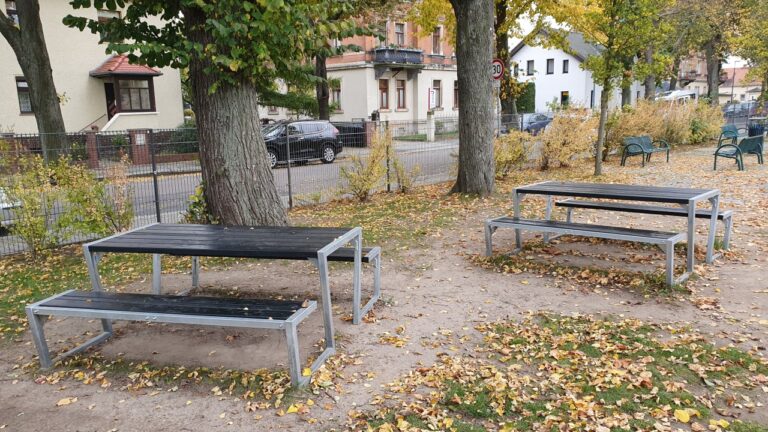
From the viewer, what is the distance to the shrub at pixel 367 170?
11.1 m

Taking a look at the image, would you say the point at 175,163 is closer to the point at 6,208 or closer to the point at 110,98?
the point at 6,208

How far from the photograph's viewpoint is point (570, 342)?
4.44 metres

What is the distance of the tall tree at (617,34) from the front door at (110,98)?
64.3ft

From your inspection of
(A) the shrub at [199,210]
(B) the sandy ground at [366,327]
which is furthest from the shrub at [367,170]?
(A) the shrub at [199,210]

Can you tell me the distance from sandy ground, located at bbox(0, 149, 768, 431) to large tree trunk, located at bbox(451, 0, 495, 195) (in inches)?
130

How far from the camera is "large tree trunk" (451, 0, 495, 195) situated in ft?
34.2

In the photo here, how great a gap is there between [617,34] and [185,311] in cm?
1190

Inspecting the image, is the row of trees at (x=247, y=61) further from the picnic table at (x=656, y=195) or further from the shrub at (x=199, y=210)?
the picnic table at (x=656, y=195)

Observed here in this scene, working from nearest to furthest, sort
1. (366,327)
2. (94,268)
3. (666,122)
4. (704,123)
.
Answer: (94,268) < (366,327) < (666,122) < (704,123)

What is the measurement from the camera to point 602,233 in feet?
Result: 19.4

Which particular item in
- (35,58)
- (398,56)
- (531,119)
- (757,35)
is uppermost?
(398,56)

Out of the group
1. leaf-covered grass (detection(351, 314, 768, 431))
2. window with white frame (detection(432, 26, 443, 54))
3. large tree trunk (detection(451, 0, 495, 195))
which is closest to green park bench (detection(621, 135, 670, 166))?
large tree trunk (detection(451, 0, 495, 195))

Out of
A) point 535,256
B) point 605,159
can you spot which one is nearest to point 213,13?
point 535,256

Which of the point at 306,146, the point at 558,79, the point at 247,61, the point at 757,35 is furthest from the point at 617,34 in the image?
the point at 558,79
